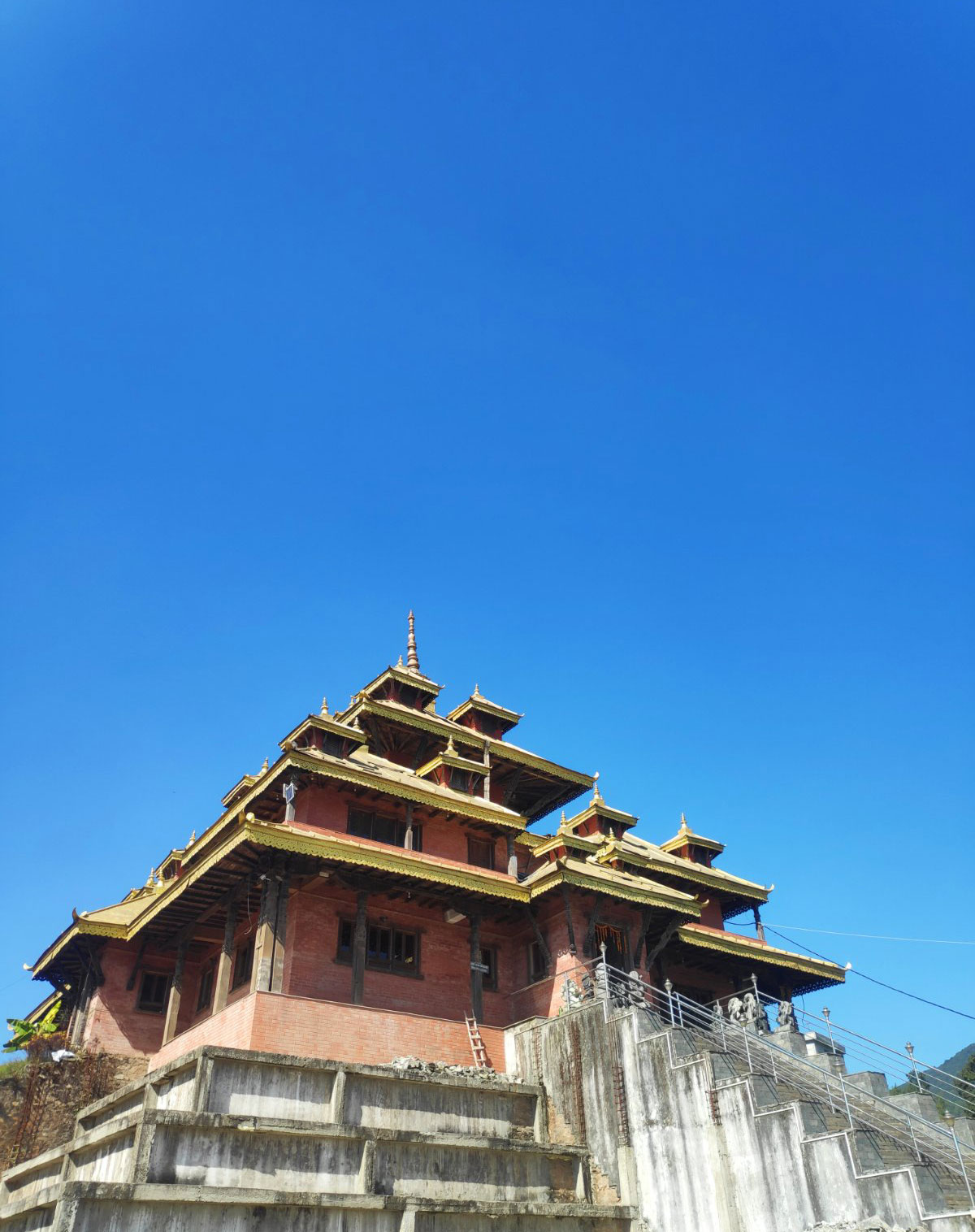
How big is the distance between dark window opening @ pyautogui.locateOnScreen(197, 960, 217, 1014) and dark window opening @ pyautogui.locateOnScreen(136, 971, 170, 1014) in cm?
105

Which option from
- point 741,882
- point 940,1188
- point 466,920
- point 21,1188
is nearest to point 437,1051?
point 466,920

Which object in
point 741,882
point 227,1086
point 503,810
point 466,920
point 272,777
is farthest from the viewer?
point 741,882

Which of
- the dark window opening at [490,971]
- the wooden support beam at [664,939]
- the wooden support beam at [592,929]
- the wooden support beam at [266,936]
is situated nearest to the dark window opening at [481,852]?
the dark window opening at [490,971]

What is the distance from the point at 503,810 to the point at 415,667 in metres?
11.9

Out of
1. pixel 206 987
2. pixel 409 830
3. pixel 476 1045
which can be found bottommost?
pixel 476 1045

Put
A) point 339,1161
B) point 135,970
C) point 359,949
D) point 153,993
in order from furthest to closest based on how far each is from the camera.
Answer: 1. point 153,993
2. point 135,970
3. point 359,949
4. point 339,1161

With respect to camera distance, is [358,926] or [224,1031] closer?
[224,1031]

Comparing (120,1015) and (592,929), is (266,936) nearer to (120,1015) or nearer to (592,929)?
(120,1015)

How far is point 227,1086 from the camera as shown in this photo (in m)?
17.3

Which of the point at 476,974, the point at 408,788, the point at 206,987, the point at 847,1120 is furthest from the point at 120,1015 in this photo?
the point at 847,1120

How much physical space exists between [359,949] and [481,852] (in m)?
5.98

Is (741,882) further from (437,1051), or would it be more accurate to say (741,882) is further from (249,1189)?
(249,1189)

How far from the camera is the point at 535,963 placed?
1071 inches

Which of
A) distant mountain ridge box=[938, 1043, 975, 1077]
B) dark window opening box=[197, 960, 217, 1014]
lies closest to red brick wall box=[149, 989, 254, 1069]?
dark window opening box=[197, 960, 217, 1014]
